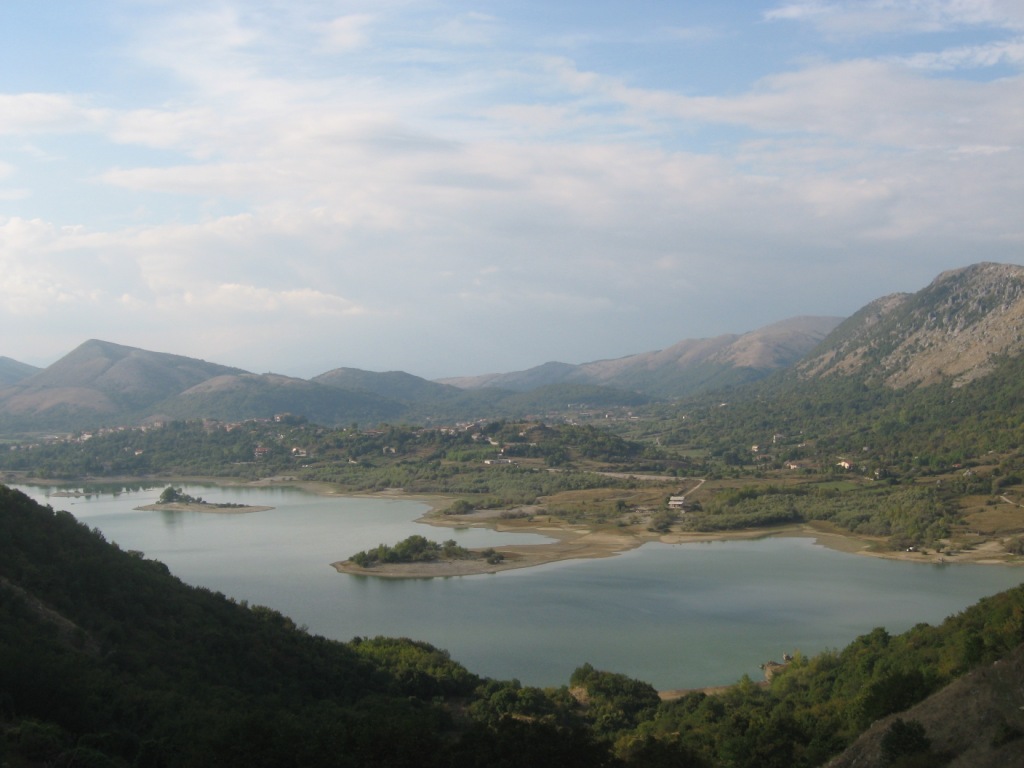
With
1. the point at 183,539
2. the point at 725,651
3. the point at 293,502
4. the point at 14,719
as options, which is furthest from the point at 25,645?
the point at 293,502

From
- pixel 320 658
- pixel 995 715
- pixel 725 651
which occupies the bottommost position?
pixel 725 651

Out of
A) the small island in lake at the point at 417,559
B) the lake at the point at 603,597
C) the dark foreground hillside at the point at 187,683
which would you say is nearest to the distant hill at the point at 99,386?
the lake at the point at 603,597

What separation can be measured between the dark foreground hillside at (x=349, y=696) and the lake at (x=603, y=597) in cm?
397

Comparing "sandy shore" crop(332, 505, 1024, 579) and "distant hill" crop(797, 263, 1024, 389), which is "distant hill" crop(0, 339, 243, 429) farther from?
Answer: "distant hill" crop(797, 263, 1024, 389)

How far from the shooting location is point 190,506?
62438 mm

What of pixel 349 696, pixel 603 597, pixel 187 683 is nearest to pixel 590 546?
pixel 603 597

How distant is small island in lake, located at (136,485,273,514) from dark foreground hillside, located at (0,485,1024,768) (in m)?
38.8

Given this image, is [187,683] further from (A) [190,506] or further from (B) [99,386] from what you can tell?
(B) [99,386]

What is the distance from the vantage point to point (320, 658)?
20.4 metres

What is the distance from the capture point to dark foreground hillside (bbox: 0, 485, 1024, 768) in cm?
1238

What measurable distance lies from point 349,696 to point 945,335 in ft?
321

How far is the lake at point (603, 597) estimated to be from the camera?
27.2m

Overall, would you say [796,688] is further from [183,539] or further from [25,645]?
[183,539]

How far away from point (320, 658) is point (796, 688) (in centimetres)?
1045
